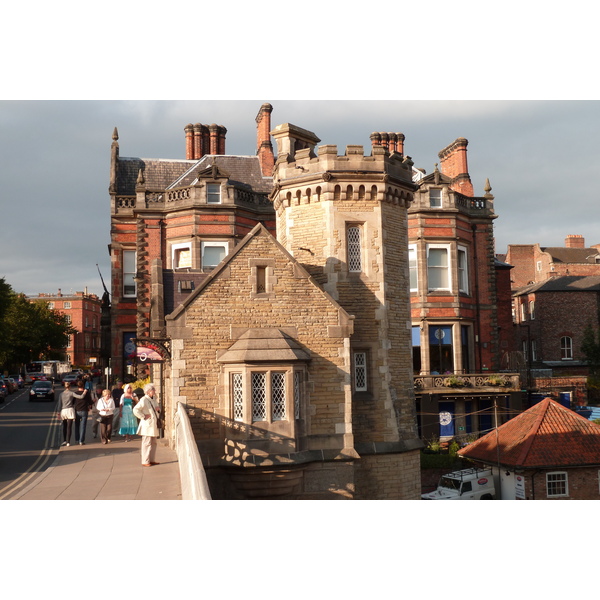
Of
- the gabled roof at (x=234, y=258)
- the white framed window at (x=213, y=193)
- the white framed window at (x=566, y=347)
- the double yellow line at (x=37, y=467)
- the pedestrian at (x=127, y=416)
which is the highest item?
the white framed window at (x=213, y=193)

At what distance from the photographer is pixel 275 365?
15984 millimetres

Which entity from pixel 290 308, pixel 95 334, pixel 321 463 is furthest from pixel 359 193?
pixel 95 334

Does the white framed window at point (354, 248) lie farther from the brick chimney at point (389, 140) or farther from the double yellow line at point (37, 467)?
the brick chimney at point (389, 140)

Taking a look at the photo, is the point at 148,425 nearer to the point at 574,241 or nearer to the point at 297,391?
the point at 297,391

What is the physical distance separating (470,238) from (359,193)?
1541 cm

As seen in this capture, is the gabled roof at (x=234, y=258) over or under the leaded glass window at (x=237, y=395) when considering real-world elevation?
over

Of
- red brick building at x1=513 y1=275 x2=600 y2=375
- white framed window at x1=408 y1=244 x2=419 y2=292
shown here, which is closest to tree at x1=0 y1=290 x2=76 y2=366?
white framed window at x1=408 y1=244 x2=419 y2=292

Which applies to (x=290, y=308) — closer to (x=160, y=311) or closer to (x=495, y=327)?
(x=160, y=311)

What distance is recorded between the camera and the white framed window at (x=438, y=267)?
103 feet

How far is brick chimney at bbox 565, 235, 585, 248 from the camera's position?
2446 inches

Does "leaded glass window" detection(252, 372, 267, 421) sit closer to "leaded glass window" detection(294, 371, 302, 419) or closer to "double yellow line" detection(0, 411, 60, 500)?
"leaded glass window" detection(294, 371, 302, 419)

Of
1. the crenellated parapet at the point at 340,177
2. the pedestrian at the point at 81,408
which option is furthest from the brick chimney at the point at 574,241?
the pedestrian at the point at 81,408

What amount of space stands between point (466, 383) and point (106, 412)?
682 inches

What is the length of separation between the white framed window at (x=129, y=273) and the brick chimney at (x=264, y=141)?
7998 millimetres
